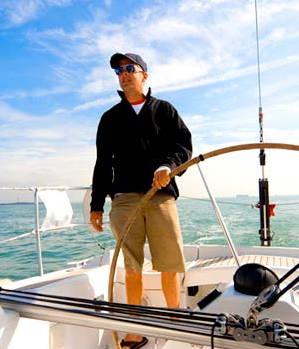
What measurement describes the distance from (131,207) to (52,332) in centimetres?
67

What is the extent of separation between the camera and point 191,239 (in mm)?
10930

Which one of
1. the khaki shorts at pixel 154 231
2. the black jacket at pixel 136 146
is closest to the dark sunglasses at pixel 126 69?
the black jacket at pixel 136 146

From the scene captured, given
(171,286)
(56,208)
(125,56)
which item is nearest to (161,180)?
(171,286)

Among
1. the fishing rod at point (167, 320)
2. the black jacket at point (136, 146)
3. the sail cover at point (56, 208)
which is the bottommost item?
the fishing rod at point (167, 320)

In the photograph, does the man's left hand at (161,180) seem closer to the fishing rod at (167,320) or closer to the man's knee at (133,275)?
the fishing rod at (167,320)

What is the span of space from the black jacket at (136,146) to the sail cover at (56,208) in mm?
923

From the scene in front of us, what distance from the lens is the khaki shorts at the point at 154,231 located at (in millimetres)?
1804

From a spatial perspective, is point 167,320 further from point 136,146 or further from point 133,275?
point 136,146

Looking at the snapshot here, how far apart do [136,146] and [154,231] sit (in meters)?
0.44

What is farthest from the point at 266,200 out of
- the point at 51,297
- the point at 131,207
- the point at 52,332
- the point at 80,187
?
the point at 51,297

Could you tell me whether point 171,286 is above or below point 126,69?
below

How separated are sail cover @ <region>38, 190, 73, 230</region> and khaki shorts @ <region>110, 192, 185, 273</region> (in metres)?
1.09

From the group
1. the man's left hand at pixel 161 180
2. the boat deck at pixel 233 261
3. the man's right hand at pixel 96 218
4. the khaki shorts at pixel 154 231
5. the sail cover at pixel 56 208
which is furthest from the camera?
the sail cover at pixel 56 208

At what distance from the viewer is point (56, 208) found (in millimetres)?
2857
